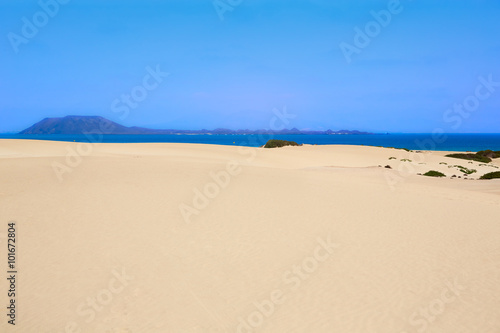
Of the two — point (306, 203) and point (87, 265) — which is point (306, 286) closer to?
point (87, 265)

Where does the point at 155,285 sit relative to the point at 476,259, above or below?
below

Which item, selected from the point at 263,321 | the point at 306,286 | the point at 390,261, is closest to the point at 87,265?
the point at 263,321

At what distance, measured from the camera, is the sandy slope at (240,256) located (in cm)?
543

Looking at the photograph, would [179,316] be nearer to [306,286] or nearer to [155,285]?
[155,285]

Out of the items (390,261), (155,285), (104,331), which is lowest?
(104,331)

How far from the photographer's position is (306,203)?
36.9ft

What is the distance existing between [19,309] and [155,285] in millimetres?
2056

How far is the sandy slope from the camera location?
214 inches

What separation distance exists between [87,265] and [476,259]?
800 centimetres

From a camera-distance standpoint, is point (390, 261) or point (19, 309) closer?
point (19, 309)

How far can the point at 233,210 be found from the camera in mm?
10219

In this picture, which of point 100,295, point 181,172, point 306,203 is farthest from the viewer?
point 181,172

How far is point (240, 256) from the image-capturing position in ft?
24.1

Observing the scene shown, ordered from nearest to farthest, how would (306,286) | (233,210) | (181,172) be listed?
(306,286) < (233,210) < (181,172)
